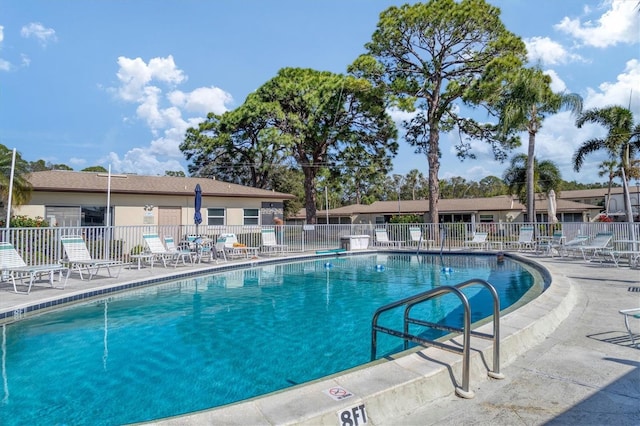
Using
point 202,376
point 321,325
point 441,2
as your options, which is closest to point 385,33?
point 441,2

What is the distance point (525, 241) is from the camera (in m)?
17.8

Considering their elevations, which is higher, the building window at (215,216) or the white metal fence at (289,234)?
the building window at (215,216)

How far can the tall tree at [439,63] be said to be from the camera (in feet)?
73.2

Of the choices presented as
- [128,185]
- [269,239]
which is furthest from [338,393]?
[128,185]

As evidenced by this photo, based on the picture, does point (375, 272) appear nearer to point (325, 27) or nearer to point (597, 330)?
point (597, 330)

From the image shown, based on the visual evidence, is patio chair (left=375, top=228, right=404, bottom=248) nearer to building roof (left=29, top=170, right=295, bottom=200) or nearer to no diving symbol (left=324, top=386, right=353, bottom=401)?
building roof (left=29, top=170, right=295, bottom=200)

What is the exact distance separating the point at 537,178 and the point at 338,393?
35886mm

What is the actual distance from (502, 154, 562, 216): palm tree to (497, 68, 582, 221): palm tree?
1036cm

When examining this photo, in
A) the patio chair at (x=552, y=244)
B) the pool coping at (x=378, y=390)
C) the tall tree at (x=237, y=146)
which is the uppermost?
the tall tree at (x=237, y=146)

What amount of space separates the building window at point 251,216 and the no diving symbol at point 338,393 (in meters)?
21.2

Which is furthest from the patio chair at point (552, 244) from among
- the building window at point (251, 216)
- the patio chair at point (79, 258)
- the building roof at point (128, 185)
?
the patio chair at point (79, 258)

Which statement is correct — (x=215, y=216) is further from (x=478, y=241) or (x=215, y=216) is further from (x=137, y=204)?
(x=478, y=241)

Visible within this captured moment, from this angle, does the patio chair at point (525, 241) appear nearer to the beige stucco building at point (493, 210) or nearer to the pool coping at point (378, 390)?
the pool coping at point (378, 390)

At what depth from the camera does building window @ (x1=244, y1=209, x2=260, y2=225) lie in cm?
2370
